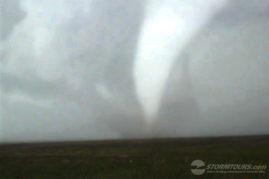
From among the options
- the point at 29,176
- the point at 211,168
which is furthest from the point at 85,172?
the point at 211,168

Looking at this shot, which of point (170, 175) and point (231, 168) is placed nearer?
point (170, 175)

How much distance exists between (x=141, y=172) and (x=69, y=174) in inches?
308

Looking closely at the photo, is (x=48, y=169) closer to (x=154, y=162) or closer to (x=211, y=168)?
(x=154, y=162)

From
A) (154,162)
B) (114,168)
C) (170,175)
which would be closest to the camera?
(170,175)

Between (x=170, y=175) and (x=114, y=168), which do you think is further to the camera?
(x=114, y=168)

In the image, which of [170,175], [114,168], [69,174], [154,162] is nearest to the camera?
[170,175]

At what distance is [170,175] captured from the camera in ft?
89.4

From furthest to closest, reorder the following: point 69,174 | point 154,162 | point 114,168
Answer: point 154,162
point 114,168
point 69,174

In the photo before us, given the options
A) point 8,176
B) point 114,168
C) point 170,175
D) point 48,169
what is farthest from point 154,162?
point 8,176

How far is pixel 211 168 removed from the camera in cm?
3114

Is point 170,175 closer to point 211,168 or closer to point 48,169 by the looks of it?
point 211,168

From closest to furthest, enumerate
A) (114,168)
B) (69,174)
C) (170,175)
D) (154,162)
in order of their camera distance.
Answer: (170,175) → (69,174) → (114,168) → (154,162)

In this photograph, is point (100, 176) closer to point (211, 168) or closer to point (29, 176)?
point (29, 176)

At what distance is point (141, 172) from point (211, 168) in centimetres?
819
